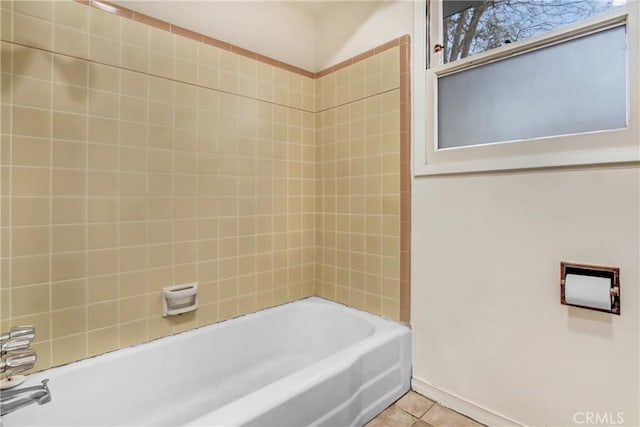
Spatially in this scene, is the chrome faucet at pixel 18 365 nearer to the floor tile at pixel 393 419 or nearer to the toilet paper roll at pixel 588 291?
the floor tile at pixel 393 419

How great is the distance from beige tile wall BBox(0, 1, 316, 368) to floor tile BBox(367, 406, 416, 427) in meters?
0.88

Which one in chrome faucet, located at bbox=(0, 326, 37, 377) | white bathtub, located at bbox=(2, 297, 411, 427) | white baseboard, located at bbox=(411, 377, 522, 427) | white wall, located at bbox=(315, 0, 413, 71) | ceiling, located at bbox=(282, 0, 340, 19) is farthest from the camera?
ceiling, located at bbox=(282, 0, 340, 19)

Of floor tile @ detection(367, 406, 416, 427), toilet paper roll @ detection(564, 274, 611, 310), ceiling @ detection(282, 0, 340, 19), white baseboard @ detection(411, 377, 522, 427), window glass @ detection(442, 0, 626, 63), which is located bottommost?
floor tile @ detection(367, 406, 416, 427)

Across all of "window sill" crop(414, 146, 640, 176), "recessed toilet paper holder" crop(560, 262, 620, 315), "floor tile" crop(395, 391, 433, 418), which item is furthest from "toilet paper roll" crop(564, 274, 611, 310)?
"floor tile" crop(395, 391, 433, 418)

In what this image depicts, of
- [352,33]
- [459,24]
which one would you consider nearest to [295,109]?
[352,33]

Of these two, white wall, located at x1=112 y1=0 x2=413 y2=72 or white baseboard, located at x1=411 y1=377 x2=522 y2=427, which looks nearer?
white baseboard, located at x1=411 y1=377 x2=522 y2=427

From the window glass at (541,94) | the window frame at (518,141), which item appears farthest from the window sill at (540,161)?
the window glass at (541,94)

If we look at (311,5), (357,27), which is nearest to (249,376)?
(357,27)

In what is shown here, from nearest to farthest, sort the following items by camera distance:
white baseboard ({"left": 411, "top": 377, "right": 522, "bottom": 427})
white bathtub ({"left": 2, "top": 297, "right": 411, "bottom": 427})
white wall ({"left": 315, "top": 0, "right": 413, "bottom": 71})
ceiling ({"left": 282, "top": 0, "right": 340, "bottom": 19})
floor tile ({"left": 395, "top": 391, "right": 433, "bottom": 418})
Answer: white bathtub ({"left": 2, "top": 297, "right": 411, "bottom": 427}) < white baseboard ({"left": 411, "top": 377, "right": 522, "bottom": 427}) < floor tile ({"left": 395, "top": 391, "right": 433, "bottom": 418}) < white wall ({"left": 315, "top": 0, "right": 413, "bottom": 71}) < ceiling ({"left": 282, "top": 0, "right": 340, "bottom": 19})

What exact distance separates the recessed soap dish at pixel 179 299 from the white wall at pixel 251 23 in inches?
52.4

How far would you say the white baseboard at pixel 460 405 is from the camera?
141 centimetres

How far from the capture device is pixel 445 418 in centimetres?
150

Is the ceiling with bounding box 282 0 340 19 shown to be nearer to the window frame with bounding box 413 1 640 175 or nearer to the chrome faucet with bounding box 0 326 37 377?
the window frame with bounding box 413 1 640 175

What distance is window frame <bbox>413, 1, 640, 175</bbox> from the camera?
1.11 meters
